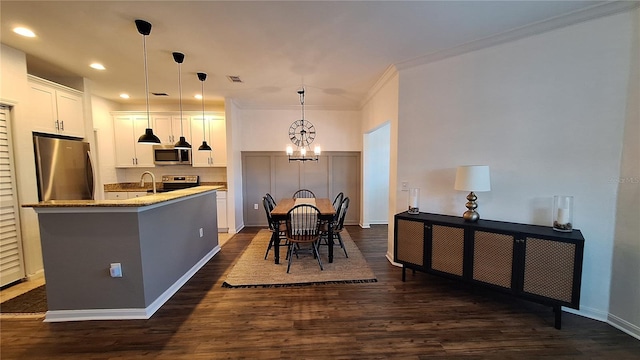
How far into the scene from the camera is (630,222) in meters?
2.01

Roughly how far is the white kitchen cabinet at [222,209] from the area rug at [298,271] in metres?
1.43

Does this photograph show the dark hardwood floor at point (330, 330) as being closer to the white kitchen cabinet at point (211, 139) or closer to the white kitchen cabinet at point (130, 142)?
the white kitchen cabinet at point (211, 139)

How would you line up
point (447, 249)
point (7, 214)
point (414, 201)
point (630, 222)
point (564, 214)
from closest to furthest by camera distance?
point (630, 222) → point (564, 214) → point (447, 249) → point (7, 214) → point (414, 201)

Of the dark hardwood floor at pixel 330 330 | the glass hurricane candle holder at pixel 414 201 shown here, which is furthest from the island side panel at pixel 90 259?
the glass hurricane candle holder at pixel 414 201

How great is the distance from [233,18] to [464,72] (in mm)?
2577

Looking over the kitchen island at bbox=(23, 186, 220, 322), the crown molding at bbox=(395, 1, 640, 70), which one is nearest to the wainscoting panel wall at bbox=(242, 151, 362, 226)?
the crown molding at bbox=(395, 1, 640, 70)

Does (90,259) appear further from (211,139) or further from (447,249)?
(447,249)

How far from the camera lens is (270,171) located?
5578 millimetres

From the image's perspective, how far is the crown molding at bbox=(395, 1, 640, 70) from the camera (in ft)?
6.55

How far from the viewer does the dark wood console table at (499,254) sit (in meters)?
2.03

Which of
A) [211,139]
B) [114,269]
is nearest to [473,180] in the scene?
[114,269]

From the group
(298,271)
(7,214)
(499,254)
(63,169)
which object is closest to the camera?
(499,254)

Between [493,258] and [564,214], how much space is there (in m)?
0.72

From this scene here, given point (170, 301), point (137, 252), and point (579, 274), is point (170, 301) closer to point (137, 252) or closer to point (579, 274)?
point (137, 252)
